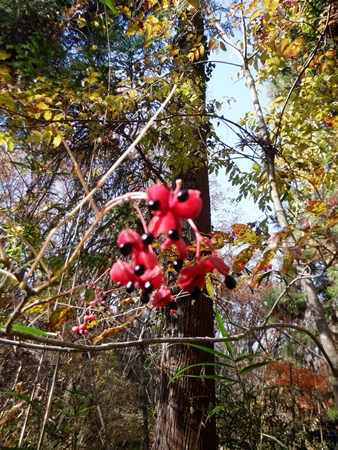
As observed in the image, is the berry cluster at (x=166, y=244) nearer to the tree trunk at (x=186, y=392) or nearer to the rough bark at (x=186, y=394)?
the tree trunk at (x=186, y=392)

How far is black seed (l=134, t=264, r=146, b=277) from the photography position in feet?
1.83

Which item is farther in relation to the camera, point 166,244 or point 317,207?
point 317,207

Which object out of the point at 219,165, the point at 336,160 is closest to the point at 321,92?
the point at 336,160

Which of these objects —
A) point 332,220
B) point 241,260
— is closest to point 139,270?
point 241,260

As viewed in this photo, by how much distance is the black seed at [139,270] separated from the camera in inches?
21.9

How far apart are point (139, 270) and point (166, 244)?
0.07m

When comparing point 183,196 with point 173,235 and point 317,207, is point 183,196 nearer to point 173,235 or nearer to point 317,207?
point 173,235

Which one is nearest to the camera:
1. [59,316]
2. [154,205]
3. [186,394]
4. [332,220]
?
[154,205]

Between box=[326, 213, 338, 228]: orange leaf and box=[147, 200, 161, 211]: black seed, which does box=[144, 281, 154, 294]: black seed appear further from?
box=[326, 213, 338, 228]: orange leaf

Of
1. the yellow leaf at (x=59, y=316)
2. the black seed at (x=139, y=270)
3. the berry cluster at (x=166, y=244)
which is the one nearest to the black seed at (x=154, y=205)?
the berry cluster at (x=166, y=244)

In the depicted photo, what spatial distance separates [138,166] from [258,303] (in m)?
7.10

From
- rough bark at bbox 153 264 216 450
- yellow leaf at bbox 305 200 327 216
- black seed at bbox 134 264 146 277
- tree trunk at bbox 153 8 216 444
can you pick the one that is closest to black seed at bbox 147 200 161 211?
black seed at bbox 134 264 146 277

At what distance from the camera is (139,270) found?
1.83 feet

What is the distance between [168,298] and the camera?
0.68 meters
